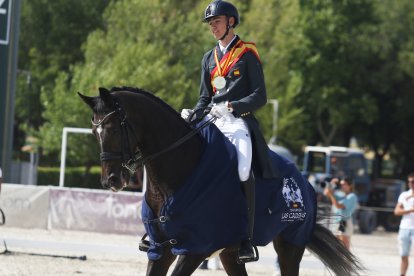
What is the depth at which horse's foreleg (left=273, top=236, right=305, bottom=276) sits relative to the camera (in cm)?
866

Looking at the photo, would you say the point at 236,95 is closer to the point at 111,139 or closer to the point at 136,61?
the point at 111,139

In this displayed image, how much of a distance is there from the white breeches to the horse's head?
3.47 ft

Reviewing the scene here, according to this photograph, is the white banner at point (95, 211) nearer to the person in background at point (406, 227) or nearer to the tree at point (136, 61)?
the tree at point (136, 61)

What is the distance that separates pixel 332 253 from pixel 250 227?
1.77 metres

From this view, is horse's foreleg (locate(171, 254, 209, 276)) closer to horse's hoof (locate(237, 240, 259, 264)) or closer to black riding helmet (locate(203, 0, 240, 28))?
horse's hoof (locate(237, 240, 259, 264))

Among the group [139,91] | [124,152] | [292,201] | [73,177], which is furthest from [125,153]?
[73,177]

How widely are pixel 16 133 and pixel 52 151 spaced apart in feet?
43.2

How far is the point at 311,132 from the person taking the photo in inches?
2010

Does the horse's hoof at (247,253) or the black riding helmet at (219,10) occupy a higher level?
the black riding helmet at (219,10)

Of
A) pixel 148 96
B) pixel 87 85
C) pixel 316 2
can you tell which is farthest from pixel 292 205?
pixel 316 2

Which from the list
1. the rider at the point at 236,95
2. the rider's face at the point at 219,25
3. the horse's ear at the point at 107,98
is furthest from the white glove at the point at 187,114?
the horse's ear at the point at 107,98

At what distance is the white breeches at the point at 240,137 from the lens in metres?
7.51

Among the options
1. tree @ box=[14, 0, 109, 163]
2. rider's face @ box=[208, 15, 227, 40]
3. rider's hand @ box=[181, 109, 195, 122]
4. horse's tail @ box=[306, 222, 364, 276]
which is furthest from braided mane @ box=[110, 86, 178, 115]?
tree @ box=[14, 0, 109, 163]

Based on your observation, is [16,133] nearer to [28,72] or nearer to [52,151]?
[28,72]
